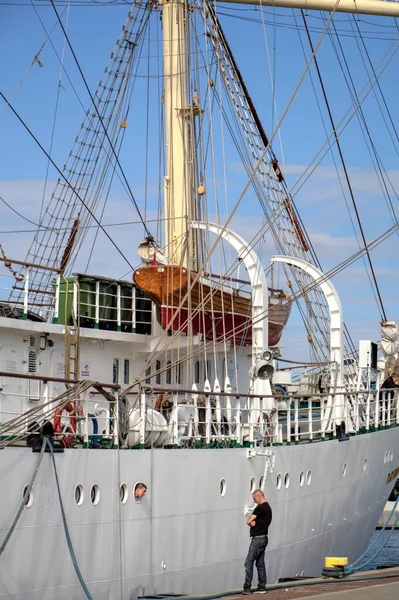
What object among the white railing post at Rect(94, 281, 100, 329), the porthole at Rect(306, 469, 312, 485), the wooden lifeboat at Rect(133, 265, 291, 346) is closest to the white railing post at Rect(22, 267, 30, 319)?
the white railing post at Rect(94, 281, 100, 329)

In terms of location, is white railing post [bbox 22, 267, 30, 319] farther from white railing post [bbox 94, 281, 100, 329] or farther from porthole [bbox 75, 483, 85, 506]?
porthole [bbox 75, 483, 85, 506]

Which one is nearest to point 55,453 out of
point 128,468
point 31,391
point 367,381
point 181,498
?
point 128,468

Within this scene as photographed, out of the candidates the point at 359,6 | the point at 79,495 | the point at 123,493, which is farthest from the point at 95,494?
the point at 359,6

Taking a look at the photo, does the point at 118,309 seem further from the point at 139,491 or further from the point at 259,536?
the point at 259,536

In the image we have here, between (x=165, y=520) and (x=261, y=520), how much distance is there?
68.2 inches

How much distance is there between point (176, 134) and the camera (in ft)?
91.4

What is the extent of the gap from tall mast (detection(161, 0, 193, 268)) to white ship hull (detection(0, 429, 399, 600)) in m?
6.98

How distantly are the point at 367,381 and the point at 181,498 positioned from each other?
969 cm

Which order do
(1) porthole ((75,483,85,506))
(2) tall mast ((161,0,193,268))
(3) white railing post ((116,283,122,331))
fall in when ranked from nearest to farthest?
(1) porthole ((75,483,85,506)), (3) white railing post ((116,283,122,331)), (2) tall mast ((161,0,193,268))

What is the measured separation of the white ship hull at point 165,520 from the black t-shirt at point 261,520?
162cm

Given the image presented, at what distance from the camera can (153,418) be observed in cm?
1814

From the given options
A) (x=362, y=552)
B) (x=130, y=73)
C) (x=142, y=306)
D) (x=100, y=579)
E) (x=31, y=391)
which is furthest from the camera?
(x=130, y=73)

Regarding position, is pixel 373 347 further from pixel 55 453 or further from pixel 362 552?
pixel 55 453

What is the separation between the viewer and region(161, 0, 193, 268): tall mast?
27172mm
